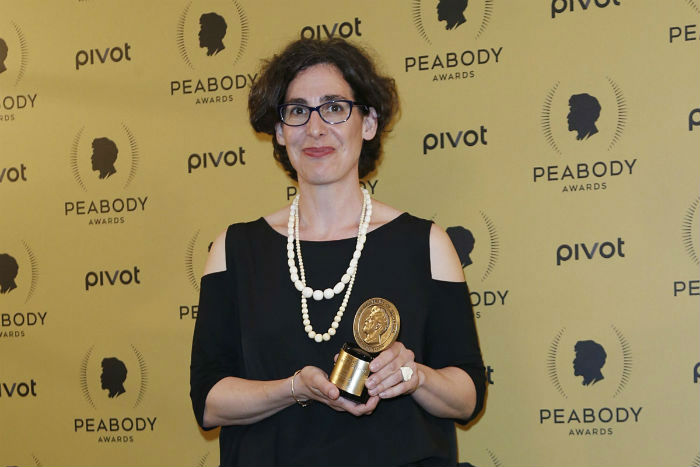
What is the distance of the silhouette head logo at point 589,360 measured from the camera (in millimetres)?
2584

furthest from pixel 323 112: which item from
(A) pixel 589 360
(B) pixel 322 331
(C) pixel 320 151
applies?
(A) pixel 589 360

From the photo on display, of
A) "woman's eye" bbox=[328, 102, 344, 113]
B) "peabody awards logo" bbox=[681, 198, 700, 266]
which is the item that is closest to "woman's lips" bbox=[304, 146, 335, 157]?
"woman's eye" bbox=[328, 102, 344, 113]

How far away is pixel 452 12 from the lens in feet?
8.99

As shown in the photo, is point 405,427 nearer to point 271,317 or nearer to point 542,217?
point 271,317

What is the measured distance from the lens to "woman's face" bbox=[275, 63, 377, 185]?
85.0 inches

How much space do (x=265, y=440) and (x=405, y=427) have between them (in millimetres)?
353

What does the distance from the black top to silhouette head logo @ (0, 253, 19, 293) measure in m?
1.25

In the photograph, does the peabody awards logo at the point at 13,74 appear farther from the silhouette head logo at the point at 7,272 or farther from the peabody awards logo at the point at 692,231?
the peabody awards logo at the point at 692,231

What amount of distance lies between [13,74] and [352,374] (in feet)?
6.92

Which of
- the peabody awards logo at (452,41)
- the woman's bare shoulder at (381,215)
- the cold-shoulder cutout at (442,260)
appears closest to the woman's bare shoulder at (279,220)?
the woman's bare shoulder at (381,215)

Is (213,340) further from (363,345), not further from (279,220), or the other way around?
(363,345)

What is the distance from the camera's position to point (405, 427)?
6.71ft

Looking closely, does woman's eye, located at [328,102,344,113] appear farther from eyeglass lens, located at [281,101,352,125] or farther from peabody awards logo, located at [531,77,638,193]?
peabody awards logo, located at [531,77,638,193]

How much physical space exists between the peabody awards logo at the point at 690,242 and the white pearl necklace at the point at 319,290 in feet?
3.27
